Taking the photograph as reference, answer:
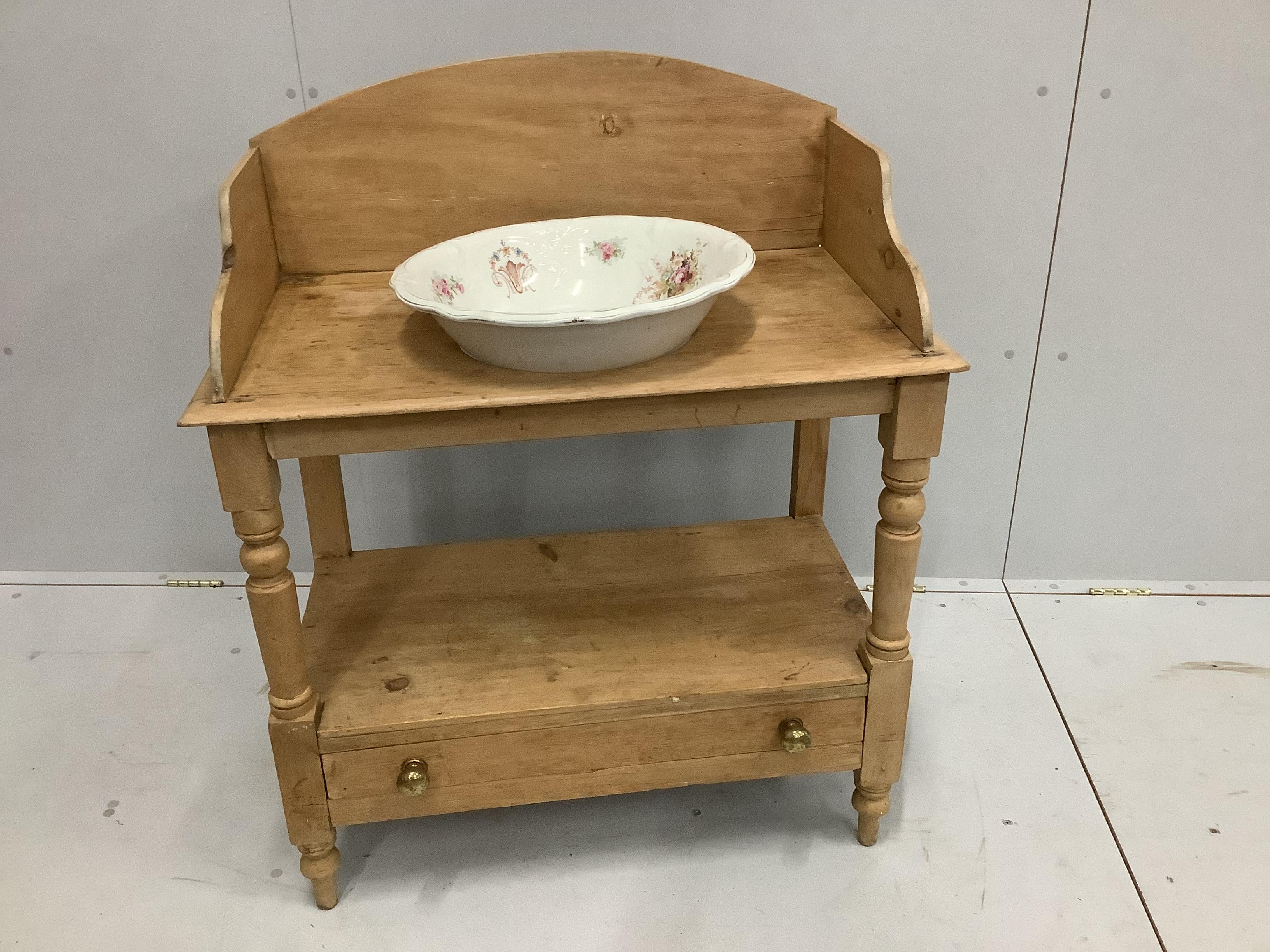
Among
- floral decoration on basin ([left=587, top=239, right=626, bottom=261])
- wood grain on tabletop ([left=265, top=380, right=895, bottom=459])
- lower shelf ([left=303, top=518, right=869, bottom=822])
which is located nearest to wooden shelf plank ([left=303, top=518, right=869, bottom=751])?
lower shelf ([left=303, top=518, right=869, bottom=822])

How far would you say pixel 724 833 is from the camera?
134 centimetres

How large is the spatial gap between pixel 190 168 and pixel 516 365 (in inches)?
29.4

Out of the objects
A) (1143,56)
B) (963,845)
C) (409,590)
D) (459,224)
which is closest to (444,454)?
(409,590)

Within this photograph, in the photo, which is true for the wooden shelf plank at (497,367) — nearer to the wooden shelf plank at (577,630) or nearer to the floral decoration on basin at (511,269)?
the floral decoration on basin at (511,269)

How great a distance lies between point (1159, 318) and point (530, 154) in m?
0.99

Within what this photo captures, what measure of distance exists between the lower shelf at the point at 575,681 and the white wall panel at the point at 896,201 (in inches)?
12.2

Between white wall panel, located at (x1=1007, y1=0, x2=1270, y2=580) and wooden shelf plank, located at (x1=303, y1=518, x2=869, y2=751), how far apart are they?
507 millimetres

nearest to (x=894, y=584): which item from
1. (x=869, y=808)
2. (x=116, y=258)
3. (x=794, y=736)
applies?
(x=794, y=736)

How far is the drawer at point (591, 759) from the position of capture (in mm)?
1168

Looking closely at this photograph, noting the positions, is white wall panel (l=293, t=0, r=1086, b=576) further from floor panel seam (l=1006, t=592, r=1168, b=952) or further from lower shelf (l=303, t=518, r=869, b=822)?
lower shelf (l=303, t=518, r=869, b=822)

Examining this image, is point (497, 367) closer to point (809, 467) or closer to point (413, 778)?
point (413, 778)

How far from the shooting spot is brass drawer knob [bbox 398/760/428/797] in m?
1.14

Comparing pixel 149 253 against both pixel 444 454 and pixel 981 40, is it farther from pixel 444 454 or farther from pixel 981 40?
pixel 981 40

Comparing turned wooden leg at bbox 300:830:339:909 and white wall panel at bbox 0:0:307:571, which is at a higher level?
white wall panel at bbox 0:0:307:571
